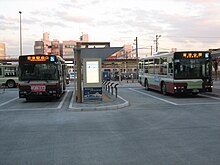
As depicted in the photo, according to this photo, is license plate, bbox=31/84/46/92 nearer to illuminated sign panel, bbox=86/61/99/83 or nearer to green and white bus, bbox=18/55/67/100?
green and white bus, bbox=18/55/67/100

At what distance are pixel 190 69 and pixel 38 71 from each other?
926 cm

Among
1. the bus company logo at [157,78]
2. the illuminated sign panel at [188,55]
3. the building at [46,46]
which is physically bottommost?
the bus company logo at [157,78]

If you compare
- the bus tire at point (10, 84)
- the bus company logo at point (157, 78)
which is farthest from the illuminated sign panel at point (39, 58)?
the bus tire at point (10, 84)

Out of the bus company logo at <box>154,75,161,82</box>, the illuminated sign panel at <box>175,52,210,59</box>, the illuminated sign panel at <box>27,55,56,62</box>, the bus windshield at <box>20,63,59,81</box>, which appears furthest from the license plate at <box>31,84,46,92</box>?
the bus company logo at <box>154,75,161,82</box>

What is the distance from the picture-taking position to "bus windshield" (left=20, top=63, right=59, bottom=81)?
17.6m

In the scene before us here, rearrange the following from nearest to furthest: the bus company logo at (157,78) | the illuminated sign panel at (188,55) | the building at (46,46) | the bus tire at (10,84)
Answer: the illuminated sign panel at (188,55), the bus company logo at (157,78), the bus tire at (10,84), the building at (46,46)

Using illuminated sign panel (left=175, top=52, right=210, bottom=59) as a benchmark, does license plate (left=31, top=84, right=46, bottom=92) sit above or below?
below

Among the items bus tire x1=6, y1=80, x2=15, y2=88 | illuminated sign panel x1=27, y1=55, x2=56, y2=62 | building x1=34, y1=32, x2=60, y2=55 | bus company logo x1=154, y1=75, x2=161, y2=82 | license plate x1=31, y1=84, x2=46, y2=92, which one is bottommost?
bus tire x1=6, y1=80, x2=15, y2=88

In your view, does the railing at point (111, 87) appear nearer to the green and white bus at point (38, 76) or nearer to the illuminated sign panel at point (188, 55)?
the green and white bus at point (38, 76)

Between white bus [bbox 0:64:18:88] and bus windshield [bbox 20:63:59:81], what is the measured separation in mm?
18489

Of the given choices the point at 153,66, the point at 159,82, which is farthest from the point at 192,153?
the point at 153,66

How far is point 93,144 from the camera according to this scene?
731cm

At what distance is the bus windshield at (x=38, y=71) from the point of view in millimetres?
17641

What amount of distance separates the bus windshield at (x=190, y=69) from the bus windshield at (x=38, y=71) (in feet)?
24.3
